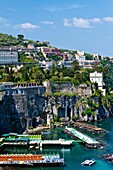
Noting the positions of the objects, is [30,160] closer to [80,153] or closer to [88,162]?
[88,162]

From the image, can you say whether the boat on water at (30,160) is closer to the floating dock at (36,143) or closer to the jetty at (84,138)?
the floating dock at (36,143)

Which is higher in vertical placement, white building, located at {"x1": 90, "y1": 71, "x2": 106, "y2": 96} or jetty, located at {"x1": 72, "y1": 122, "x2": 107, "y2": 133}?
white building, located at {"x1": 90, "y1": 71, "x2": 106, "y2": 96}

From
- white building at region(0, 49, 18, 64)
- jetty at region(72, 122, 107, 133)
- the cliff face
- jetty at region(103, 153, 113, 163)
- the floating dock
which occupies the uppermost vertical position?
white building at region(0, 49, 18, 64)

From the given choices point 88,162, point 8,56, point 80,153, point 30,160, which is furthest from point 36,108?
point 8,56

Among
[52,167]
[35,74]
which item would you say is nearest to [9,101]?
[35,74]

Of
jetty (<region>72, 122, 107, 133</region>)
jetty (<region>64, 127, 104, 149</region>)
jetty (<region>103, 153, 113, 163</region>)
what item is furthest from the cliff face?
jetty (<region>103, 153, 113, 163</region>)

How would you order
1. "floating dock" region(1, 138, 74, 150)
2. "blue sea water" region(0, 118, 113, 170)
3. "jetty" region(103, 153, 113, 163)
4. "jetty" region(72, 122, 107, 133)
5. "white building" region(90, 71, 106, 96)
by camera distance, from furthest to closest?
"white building" region(90, 71, 106, 96), "jetty" region(72, 122, 107, 133), "floating dock" region(1, 138, 74, 150), "jetty" region(103, 153, 113, 163), "blue sea water" region(0, 118, 113, 170)

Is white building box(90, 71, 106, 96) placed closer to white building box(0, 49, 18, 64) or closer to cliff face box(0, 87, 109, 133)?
cliff face box(0, 87, 109, 133)

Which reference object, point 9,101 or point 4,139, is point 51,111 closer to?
point 9,101
